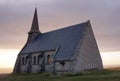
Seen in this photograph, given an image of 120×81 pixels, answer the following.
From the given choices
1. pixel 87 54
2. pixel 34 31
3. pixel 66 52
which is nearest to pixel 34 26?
pixel 34 31

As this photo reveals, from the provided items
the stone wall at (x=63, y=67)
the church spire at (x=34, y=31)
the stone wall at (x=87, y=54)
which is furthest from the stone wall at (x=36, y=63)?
the stone wall at (x=87, y=54)

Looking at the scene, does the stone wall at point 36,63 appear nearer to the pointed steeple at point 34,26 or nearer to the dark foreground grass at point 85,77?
the pointed steeple at point 34,26

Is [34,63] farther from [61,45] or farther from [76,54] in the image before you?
[76,54]

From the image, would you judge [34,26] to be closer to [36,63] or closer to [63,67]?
[36,63]

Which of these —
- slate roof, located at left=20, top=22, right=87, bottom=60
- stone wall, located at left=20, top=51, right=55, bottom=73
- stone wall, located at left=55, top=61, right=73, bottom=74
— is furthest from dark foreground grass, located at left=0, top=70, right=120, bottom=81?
stone wall, located at left=20, top=51, right=55, bottom=73

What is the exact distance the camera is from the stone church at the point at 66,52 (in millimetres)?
45125

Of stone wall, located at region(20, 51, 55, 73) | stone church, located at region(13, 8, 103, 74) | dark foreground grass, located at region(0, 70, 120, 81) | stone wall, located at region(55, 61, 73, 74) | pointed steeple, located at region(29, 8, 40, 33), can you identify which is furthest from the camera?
pointed steeple, located at region(29, 8, 40, 33)

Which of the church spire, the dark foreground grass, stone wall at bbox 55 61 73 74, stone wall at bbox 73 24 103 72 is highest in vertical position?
the church spire

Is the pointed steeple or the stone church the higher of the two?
the pointed steeple

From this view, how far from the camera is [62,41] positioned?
51.1 meters

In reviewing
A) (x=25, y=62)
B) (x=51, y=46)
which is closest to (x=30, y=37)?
(x=25, y=62)

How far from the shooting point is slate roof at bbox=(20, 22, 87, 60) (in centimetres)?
4672

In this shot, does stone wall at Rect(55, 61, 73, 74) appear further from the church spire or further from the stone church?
the church spire

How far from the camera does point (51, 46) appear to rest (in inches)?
2080
